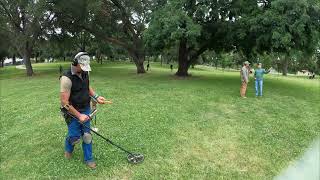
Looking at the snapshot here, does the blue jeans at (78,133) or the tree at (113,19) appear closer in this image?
the blue jeans at (78,133)

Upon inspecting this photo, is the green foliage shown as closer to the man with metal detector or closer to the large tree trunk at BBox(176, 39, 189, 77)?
the large tree trunk at BBox(176, 39, 189, 77)

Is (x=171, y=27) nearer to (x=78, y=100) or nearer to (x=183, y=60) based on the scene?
(x=183, y=60)

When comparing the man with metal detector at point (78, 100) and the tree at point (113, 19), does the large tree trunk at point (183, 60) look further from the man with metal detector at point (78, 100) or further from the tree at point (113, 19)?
the man with metal detector at point (78, 100)

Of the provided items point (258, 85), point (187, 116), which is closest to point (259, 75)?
point (258, 85)

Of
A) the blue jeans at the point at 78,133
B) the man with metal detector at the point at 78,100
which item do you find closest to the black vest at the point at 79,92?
the man with metal detector at the point at 78,100

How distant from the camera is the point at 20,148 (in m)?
8.48

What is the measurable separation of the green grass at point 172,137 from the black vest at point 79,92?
127 centimetres

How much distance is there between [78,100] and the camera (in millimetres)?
6594

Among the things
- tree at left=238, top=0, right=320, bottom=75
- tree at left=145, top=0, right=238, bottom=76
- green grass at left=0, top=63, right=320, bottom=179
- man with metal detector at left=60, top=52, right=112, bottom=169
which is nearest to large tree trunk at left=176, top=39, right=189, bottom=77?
tree at left=145, top=0, right=238, bottom=76

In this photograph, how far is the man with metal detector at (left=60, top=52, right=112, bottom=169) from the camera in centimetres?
636

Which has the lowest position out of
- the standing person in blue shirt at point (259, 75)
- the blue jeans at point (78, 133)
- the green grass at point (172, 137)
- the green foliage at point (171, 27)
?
the green grass at point (172, 137)

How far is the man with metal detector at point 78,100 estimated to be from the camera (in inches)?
250

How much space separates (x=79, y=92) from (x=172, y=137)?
10.5 feet

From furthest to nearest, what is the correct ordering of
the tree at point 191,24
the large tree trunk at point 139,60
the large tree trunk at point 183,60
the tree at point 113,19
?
1. the large tree trunk at point 139,60
2. the tree at point 113,19
3. the large tree trunk at point 183,60
4. the tree at point 191,24
